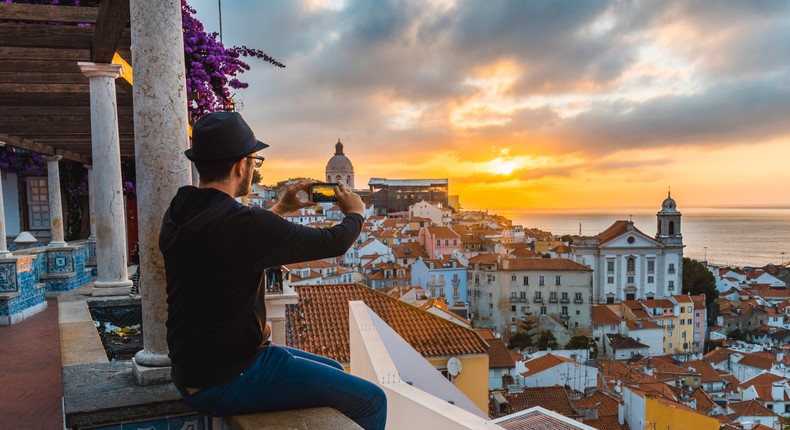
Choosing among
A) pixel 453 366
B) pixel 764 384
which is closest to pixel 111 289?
→ pixel 453 366

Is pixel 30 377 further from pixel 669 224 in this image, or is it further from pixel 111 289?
pixel 669 224

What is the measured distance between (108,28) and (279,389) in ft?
12.7

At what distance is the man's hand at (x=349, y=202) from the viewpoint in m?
1.96

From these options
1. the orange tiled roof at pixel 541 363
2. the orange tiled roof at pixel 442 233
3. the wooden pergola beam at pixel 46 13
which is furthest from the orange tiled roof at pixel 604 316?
the wooden pergola beam at pixel 46 13

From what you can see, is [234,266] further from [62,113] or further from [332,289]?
[332,289]

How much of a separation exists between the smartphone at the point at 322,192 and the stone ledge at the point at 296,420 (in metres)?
0.74

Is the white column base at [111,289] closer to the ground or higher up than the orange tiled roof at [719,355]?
higher up

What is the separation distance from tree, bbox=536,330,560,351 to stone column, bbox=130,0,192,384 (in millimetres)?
47686

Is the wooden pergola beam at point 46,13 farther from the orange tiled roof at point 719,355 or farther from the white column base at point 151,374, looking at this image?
the orange tiled roof at point 719,355

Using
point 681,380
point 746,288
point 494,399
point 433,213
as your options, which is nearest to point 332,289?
point 494,399

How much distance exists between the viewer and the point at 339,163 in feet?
384

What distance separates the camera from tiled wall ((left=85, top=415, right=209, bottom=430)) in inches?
80.4

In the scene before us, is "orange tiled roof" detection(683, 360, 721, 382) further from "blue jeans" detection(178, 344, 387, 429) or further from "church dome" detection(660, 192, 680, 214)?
"blue jeans" detection(178, 344, 387, 429)

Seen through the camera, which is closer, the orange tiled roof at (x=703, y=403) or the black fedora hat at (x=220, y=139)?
the black fedora hat at (x=220, y=139)
